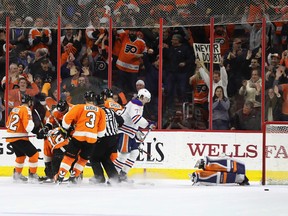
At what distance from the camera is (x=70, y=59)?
1255 cm

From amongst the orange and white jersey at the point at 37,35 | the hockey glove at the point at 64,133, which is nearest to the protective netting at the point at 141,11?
the orange and white jersey at the point at 37,35

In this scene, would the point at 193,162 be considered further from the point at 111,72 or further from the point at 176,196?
the point at 176,196

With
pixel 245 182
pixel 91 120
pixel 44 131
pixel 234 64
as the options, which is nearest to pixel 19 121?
pixel 44 131

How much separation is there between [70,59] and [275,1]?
300 centimetres

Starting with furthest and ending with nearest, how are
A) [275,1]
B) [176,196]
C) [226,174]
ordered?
[275,1]
[226,174]
[176,196]

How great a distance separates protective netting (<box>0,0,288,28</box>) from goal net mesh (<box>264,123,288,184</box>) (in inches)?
Result: 66.3

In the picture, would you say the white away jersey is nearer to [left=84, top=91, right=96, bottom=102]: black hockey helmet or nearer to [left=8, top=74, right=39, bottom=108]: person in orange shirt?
[left=84, top=91, right=96, bottom=102]: black hockey helmet

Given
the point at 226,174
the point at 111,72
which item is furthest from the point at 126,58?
the point at 226,174

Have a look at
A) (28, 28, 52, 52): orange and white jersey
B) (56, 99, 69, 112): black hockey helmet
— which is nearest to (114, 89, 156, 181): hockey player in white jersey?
(56, 99, 69, 112): black hockey helmet

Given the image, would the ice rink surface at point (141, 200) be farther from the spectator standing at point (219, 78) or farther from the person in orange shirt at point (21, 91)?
the person in orange shirt at point (21, 91)

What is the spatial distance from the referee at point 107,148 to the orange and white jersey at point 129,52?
87.9 inches

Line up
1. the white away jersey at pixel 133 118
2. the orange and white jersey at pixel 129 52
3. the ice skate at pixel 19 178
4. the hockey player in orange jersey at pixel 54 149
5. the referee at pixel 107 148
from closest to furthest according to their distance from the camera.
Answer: the referee at pixel 107 148, the hockey player in orange jersey at pixel 54 149, the white away jersey at pixel 133 118, the ice skate at pixel 19 178, the orange and white jersey at pixel 129 52

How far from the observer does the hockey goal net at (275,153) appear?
10.7m

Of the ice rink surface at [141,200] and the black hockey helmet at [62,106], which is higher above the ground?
the black hockey helmet at [62,106]
